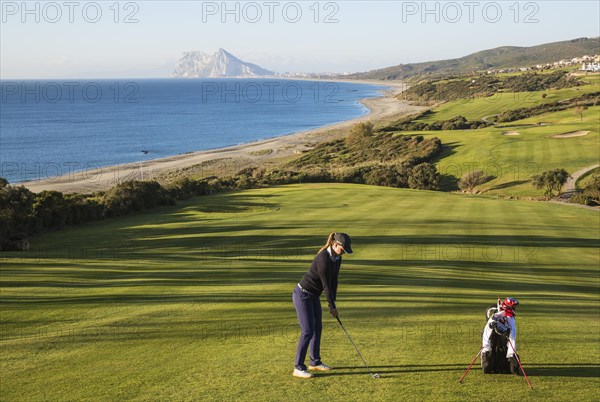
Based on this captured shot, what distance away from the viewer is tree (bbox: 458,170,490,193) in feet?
198

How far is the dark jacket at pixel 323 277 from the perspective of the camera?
8.63m

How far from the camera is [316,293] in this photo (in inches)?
354

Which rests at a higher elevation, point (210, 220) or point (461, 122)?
point (461, 122)

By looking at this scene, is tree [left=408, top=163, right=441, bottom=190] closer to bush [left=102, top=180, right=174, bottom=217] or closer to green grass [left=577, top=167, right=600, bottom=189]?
green grass [left=577, top=167, right=600, bottom=189]

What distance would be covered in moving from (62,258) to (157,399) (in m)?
13.6

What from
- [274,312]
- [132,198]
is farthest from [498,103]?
[274,312]

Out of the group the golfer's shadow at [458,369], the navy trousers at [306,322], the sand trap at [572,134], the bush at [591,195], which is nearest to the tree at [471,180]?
the bush at [591,195]

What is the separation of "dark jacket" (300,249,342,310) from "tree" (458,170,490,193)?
5352 centimetres

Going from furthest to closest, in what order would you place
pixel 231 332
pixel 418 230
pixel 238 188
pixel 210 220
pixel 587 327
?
pixel 238 188 < pixel 210 220 < pixel 418 230 < pixel 587 327 < pixel 231 332

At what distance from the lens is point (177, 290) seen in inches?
598

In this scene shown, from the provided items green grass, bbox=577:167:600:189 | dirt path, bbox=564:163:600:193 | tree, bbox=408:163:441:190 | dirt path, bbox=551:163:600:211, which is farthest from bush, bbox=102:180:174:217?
green grass, bbox=577:167:600:189

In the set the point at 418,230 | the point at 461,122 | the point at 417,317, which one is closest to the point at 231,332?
the point at 417,317

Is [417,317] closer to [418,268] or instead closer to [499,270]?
[418,268]

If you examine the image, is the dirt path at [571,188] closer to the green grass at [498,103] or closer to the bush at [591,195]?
the bush at [591,195]
